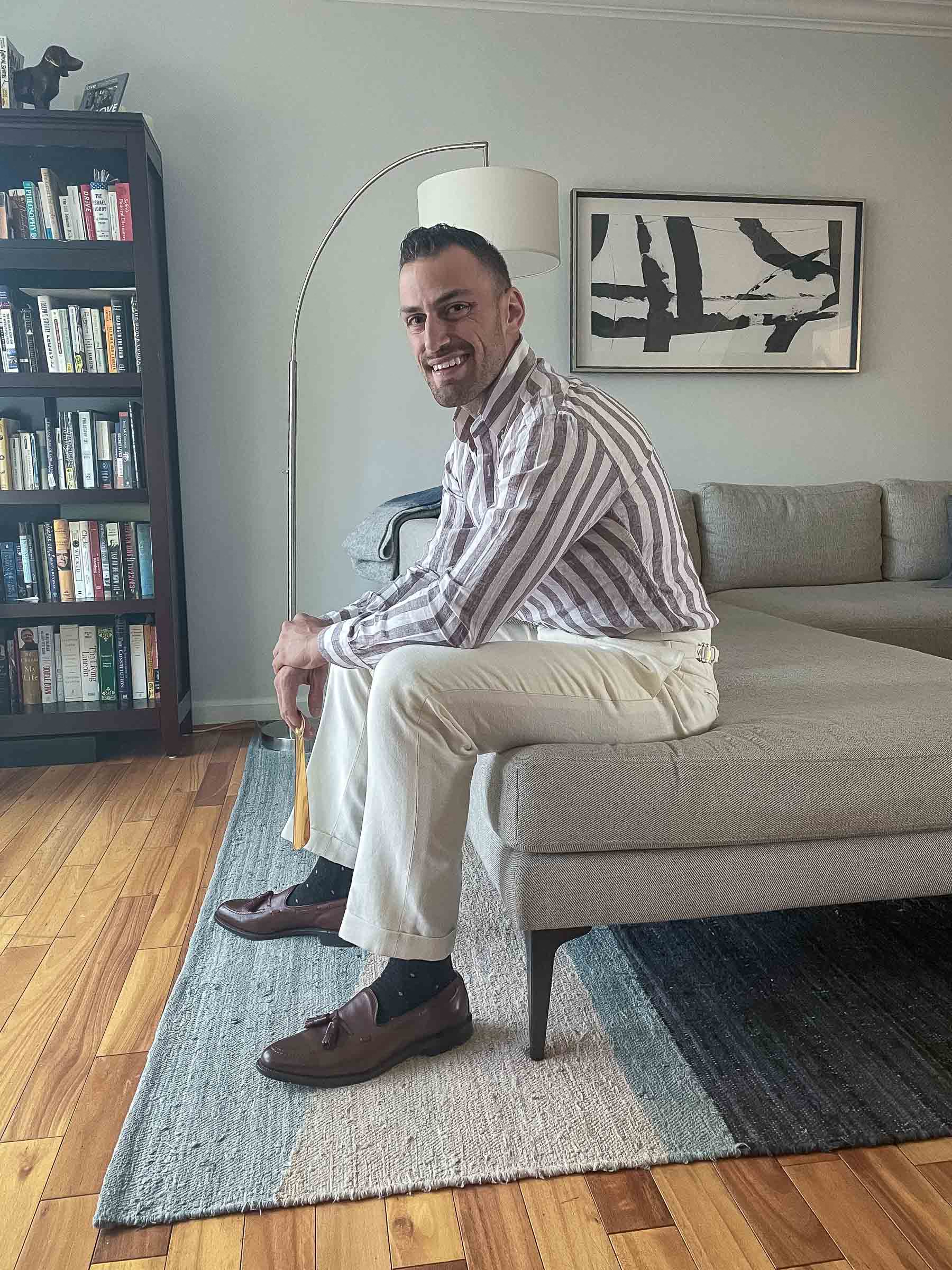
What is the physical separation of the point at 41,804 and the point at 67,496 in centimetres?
89

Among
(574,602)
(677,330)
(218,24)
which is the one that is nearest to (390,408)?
(677,330)

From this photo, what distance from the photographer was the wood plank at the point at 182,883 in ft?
5.97

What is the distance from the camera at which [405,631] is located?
142 centimetres

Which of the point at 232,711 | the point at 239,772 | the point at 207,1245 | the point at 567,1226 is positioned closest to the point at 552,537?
the point at 567,1226

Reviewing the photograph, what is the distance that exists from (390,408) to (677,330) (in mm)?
1055

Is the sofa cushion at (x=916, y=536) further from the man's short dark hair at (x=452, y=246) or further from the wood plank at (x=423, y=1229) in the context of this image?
A: the wood plank at (x=423, y=1229)

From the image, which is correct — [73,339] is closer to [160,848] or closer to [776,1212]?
[160,848]

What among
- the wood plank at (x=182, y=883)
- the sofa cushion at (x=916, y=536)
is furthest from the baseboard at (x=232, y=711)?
the sofa cushion at (x=916, y=536)

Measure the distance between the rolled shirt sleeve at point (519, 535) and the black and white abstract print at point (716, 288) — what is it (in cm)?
220

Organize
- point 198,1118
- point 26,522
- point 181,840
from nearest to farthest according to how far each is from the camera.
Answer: point 198,1118 → point 181,840 → point 26,522

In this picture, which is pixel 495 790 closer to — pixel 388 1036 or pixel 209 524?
pixel 388 1036

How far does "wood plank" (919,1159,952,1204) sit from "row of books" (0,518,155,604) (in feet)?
8.00

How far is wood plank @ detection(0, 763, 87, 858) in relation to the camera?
2338 mm

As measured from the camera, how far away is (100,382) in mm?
2848
